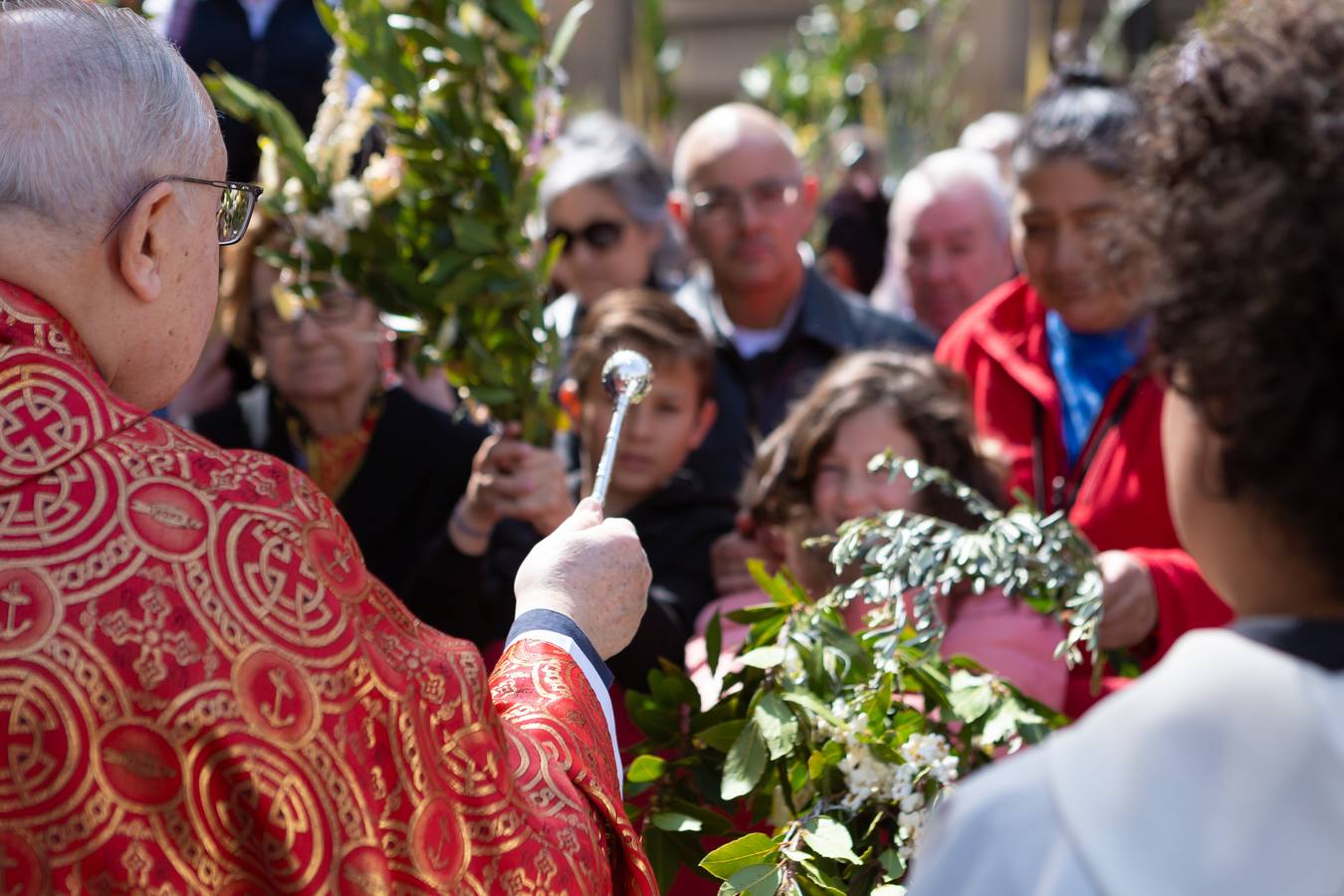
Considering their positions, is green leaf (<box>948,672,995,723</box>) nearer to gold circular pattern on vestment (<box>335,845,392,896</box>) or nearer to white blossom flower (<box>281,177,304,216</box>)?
gold circular pattern on vestment (<box>335,845,392,896</box>)

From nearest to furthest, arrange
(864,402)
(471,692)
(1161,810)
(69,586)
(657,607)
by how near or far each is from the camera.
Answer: (1161,810)
(69,586)
(471,692)
(657,607)
(864,402)

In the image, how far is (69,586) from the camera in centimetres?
135

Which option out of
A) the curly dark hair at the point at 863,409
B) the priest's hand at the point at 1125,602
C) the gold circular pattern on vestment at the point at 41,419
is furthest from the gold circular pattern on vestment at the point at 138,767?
the curly dark hair at the point at 863,409

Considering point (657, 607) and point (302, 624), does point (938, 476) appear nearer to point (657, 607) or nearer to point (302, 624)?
point (657, 607)

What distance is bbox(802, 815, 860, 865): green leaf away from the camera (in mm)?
1935

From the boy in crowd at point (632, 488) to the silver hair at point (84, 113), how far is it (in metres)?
1.38

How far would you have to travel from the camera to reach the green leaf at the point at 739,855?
6.31 feet

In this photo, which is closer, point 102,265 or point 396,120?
point 102,265

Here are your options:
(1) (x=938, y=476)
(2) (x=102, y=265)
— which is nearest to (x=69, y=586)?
(2) (x=102, y=265)

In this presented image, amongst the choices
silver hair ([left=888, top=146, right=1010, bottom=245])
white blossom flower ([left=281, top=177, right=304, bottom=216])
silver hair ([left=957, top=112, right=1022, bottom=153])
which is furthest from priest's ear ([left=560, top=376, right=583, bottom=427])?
silver hair ([left=957, top=112, right=1022, bottom=153])

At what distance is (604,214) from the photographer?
4543mm

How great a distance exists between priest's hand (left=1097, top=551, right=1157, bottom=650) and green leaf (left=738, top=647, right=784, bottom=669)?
0.66 metres

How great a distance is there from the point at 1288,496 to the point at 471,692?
30.6 inches

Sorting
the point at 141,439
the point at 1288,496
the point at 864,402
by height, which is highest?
the point at 1288,496
